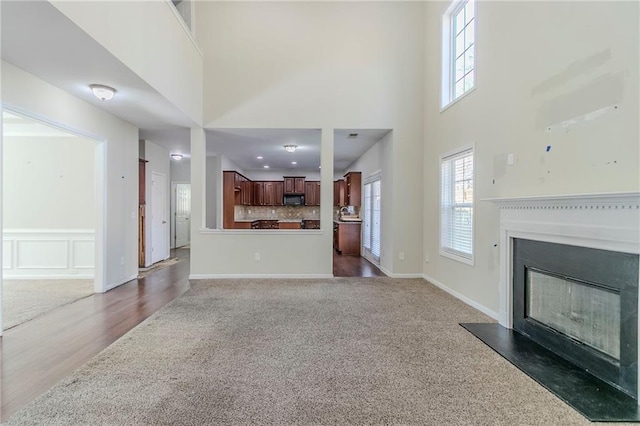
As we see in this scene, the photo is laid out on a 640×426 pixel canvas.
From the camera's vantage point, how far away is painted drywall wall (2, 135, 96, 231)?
5109 millimetres

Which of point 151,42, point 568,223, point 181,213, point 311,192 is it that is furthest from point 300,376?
point 181,213

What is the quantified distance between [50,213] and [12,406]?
436 centimetres

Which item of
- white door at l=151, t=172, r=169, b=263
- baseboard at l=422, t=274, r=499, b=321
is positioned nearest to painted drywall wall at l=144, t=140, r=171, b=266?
white door at l=151, t=172, r=169, b=263

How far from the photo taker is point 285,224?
9828 millimetres

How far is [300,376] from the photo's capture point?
2223mm

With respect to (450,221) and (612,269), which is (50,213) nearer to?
(450,221)

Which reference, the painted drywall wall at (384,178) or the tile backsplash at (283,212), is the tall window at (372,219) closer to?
the painted drywall wall at (384,178)

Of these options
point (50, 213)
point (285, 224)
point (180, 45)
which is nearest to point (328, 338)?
point (180, 45)

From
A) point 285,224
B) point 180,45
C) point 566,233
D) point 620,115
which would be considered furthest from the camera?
point 285,224

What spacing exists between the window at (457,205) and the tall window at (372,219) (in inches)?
80.1

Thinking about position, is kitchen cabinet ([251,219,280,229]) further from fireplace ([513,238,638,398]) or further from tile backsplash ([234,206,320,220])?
fireplace ([513,238,638,398])

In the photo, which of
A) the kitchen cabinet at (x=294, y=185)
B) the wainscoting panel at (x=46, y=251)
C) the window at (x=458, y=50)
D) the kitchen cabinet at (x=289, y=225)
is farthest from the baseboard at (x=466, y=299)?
the kitchen cabinet at (x=294, y=185)

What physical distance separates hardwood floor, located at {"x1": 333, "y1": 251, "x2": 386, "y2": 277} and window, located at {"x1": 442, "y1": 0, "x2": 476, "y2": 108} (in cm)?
314

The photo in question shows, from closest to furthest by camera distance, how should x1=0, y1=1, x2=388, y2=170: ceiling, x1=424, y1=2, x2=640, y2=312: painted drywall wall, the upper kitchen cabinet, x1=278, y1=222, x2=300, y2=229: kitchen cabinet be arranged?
1. x1=424, y1=2, x2=640, y2=312: painted drywall wall
2. x1=0, y1=1, x2=388, y2=170: ceiling
3. the upper kitchen cabinet
4. x1=278, y1=222, x2=300, y2=229: kitchen cabinet
